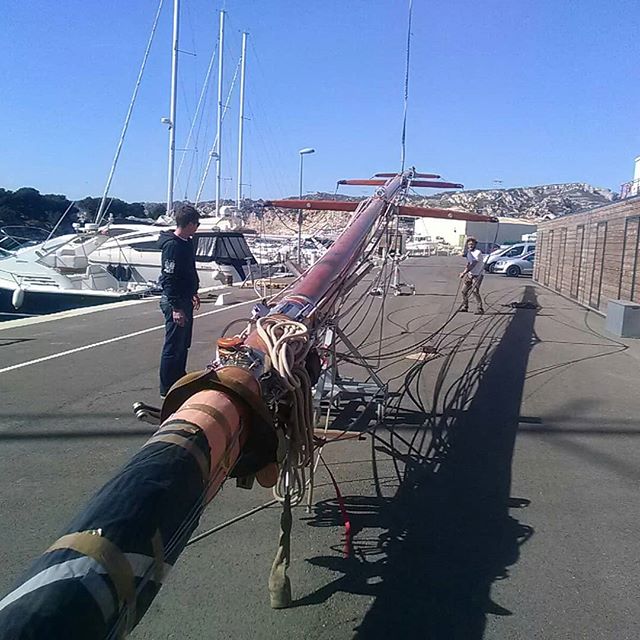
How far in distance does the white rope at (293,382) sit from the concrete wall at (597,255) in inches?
490

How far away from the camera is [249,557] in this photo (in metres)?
3.91

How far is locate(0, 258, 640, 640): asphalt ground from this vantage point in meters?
3.36

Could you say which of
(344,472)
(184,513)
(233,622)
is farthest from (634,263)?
(184,513)

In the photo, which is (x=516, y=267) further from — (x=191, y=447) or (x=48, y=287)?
(x=191, y=447)

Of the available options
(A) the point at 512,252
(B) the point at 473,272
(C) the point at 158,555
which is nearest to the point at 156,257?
(B) the point at 473,272

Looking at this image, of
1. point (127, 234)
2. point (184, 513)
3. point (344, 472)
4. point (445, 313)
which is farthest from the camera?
point (127, 234)

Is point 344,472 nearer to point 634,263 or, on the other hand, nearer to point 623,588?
point 623,588

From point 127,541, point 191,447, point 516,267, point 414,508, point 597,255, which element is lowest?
point 414,508

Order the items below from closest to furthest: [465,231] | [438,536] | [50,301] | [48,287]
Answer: [438,536] < [50,301] < [48,287] < [465,231]

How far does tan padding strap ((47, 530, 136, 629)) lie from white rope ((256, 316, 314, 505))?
1.27 meters

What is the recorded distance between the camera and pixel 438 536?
420 centimetres

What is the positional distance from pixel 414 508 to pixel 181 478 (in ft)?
9.52

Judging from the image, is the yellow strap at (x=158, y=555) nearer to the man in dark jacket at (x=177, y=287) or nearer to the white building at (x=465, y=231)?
the man in dark jacket at (x=177, y=287)

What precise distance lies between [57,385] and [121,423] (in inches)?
78.8
